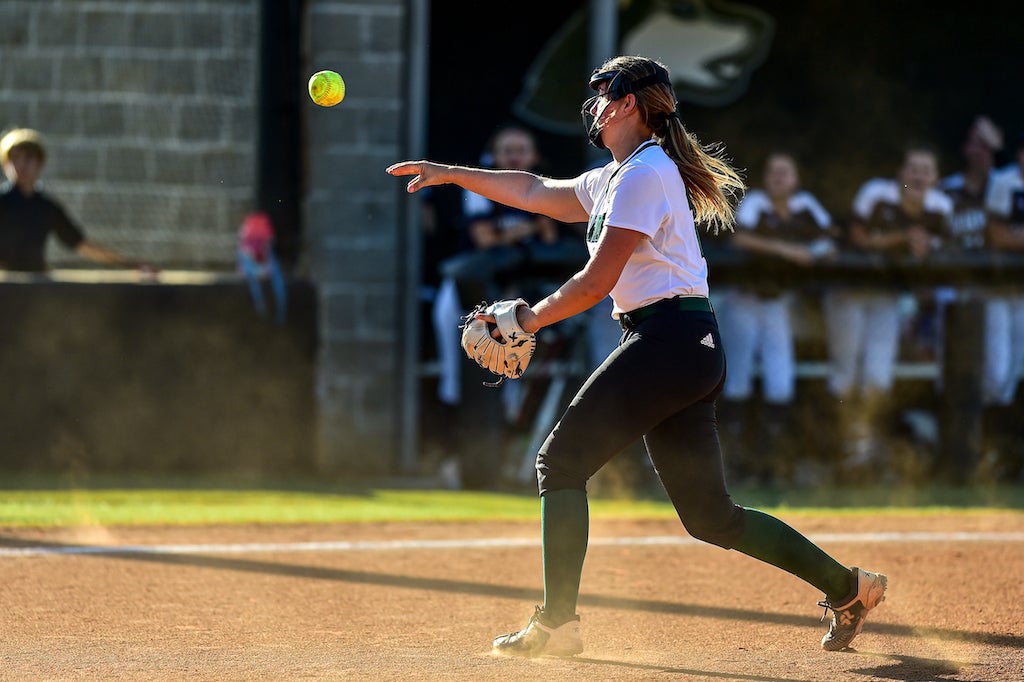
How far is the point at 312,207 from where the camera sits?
10742 mm

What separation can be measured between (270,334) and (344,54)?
2.19 meters

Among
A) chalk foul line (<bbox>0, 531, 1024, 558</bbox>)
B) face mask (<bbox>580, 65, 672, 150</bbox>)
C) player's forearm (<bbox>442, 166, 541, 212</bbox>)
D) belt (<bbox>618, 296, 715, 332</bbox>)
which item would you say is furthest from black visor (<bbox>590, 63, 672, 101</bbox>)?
chalk foul line (<bbox>0, 531, 1024, 558</bbox>)

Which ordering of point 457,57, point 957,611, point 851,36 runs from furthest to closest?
1. point 851,36
2. point 457,57
3. point 957,611

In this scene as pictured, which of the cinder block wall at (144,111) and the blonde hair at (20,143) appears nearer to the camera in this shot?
the blonde hair at (20,143)

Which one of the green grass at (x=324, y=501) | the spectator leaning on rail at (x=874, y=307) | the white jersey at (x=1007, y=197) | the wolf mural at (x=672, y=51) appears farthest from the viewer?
the wolf mural at (x=672, y=51)

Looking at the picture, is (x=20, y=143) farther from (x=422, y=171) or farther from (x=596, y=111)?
(x=596, y=111)

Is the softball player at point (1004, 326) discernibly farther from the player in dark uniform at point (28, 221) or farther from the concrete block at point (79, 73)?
the concrete block at point (79, 73)

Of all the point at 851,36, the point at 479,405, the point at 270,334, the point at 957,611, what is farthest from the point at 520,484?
the point at 851,36

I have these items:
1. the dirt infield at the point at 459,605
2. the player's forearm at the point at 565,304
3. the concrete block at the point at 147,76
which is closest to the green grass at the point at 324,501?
→ the dirt infield at the point at 459,605

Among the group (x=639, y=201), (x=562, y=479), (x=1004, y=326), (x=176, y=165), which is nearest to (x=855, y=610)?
(x=562, y=479)

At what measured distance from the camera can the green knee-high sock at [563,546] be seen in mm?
4402

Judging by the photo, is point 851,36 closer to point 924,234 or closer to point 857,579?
point 924,234

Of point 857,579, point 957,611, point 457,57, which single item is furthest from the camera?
point 457,57

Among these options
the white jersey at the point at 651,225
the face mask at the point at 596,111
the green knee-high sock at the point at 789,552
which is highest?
the face mask at the point at 596,111
